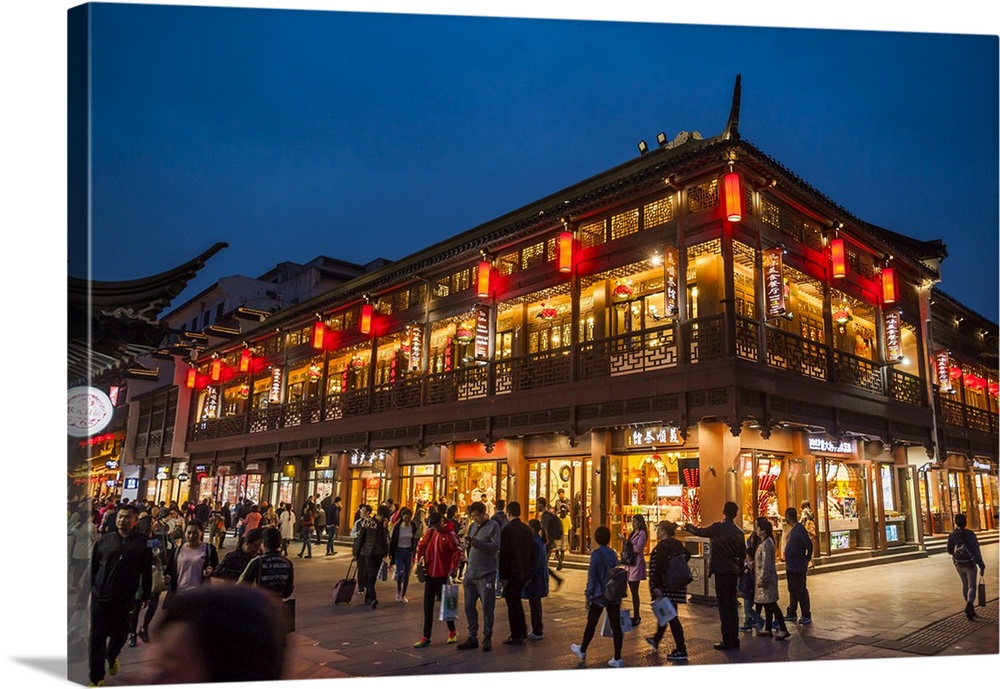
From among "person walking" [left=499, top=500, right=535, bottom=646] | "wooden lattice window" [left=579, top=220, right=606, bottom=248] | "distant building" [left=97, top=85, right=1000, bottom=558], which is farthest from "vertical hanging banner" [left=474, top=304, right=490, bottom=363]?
"person walking" [left=499, top=500, right=535, bottom=646]

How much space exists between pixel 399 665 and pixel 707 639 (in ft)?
15.1

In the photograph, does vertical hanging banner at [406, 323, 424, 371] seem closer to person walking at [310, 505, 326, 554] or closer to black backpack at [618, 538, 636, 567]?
person walking at [310, 505, 326, 554]

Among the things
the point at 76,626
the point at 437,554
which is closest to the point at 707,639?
the point at 437,554

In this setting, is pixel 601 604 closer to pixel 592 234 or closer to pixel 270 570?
pixel 270 570

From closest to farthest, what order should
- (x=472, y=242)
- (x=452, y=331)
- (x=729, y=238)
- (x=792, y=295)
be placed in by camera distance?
1. (x=729, y=238)
2. (x=792, y=295)
3. (x=472, y=242)
4. (x=452, y=331)

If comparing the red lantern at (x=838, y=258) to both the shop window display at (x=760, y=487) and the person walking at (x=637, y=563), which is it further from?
the person walking at (x=637, y=563)

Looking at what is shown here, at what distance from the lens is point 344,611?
42.4 ft

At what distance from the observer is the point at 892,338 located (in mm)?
19969

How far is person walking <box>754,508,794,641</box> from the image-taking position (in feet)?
34.4

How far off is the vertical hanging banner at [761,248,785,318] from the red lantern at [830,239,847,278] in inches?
147

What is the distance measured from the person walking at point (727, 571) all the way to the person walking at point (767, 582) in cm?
78

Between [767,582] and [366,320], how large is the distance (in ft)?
60.2

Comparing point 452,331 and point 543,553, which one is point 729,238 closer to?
point 543,553

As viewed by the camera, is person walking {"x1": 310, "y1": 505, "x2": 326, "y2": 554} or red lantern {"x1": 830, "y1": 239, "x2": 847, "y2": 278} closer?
red lantern {"x1": 830, "y1": 239, "x2": 847, "y2": 278}
